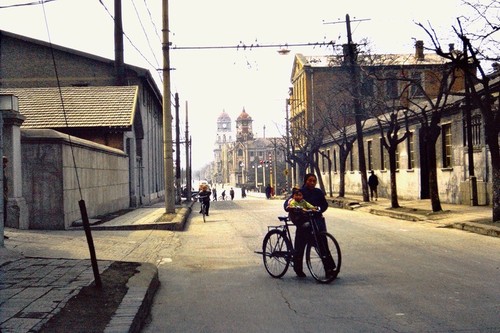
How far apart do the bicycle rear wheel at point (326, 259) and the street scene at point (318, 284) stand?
17 centimetres

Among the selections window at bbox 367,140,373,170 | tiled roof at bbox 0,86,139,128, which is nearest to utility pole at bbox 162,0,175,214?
tiled roof at bbox 0,86,139,128

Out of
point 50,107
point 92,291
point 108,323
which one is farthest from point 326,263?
point 50,107

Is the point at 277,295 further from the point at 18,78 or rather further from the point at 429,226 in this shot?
the point at 18,78

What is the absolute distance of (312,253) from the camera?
400 inches

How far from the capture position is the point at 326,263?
986 centimetres

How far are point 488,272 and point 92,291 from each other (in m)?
6.22

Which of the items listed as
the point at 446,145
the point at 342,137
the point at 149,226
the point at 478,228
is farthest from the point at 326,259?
the point at 342,137

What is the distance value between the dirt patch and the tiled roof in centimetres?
2008

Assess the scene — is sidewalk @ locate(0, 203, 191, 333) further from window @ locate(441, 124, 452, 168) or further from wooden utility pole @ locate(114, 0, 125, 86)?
wooden utility pole @ locate(114, 0, 125, 86)

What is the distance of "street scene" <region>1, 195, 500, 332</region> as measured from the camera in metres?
7.27

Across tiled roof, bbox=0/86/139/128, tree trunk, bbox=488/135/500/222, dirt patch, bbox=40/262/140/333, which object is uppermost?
tiled roof, bbox=0/86/139/128

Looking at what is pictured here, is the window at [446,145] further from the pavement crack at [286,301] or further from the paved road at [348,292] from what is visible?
the pavement crack at [286,301]

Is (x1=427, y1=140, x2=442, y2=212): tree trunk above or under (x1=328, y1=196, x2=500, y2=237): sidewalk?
above

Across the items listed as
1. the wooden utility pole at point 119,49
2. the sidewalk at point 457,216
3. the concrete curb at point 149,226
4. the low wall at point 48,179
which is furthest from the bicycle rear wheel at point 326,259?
the wooden utility pole at point 119,49
